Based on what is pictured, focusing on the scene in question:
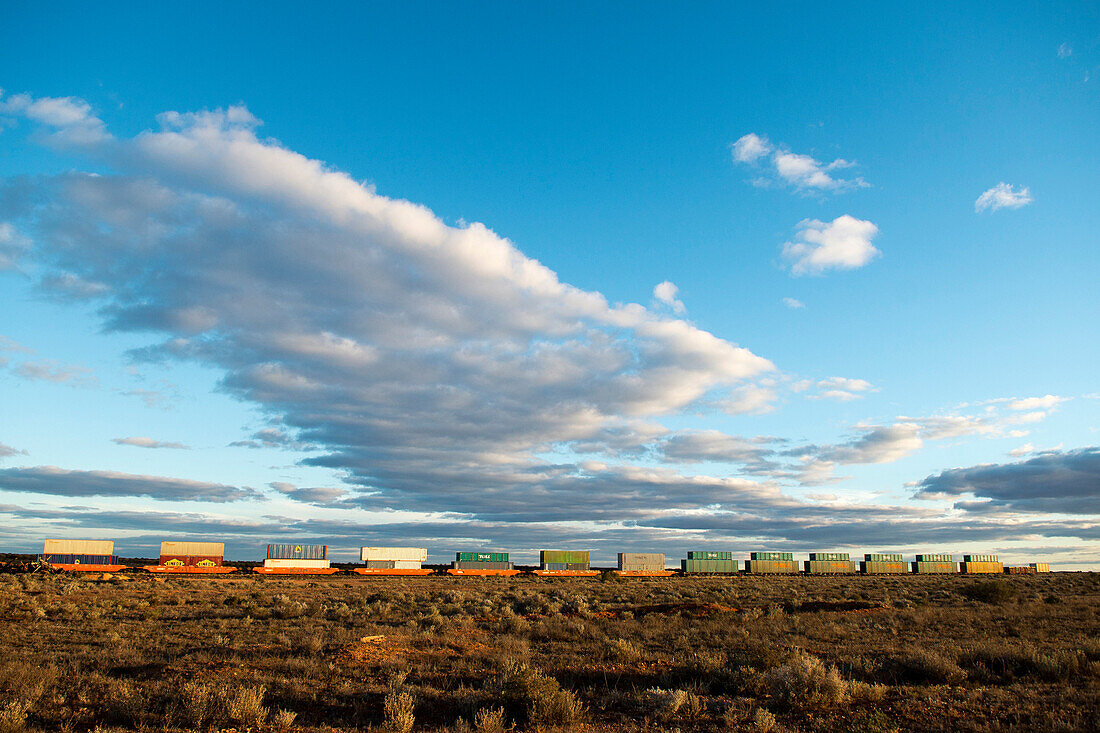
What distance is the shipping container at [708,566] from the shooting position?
114438 mm

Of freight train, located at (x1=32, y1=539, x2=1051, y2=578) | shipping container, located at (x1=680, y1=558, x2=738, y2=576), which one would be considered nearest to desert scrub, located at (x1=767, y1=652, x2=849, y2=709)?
freight train, located at (x1=32, y1=539, x2=1051, y2=578)

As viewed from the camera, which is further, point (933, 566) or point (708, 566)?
point (933, 566)

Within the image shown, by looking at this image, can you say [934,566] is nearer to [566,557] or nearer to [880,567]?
[880,567]

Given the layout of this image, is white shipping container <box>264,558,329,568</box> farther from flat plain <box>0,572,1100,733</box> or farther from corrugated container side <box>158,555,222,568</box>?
flat plain <box>0,572,1100,733</box>

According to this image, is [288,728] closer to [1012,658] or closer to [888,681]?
[888,681]

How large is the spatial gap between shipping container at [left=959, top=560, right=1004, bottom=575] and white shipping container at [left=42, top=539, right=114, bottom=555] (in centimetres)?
15734

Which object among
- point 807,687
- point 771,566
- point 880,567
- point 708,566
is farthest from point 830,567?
point 807,687

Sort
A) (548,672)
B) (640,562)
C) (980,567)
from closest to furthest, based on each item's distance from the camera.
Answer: (548,672), (640,562), (980,567)

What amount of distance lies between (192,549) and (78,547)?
18183 mm

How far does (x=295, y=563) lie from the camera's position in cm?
10381

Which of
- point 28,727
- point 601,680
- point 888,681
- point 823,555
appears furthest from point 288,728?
point 823,555

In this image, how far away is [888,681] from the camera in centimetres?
1500

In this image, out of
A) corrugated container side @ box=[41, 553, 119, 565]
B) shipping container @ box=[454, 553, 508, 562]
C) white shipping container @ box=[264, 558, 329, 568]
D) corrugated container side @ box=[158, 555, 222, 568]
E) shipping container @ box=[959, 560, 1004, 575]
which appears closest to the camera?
corrugated container side @ box=[41, 553, 119, 565]

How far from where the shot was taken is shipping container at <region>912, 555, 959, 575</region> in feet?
385
